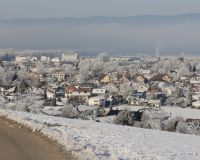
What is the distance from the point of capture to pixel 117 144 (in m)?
11.2

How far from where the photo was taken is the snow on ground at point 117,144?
389 inches

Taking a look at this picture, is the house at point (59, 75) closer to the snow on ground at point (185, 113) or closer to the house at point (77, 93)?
the house at point (77, 93)

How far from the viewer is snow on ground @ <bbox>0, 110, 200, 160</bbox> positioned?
9875 mm

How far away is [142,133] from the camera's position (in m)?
14.7

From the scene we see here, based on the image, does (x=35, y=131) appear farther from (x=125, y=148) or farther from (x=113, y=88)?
(x=113, y=88)

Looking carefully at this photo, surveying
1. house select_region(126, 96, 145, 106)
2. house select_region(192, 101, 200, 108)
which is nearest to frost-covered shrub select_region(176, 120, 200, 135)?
house select_region(126, 96, 145, 106)

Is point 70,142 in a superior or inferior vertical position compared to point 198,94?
superior

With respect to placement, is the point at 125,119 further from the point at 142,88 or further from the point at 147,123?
the point at 142,88

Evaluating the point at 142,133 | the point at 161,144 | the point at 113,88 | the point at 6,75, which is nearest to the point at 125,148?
the point at 161,144

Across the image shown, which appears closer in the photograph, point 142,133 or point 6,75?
point 142,133

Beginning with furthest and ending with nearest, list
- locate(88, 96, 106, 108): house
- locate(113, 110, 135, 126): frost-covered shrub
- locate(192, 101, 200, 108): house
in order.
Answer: locate(192, 101, 200, 108): house
locate(88, 96, 106, 108): house
locate(113, 110, 135, 126): frost-covered shrub

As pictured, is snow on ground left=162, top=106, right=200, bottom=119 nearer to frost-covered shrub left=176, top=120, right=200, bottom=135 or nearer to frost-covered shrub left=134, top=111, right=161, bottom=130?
frost-covered shrub left=134, top=111, right=161, bottom=130

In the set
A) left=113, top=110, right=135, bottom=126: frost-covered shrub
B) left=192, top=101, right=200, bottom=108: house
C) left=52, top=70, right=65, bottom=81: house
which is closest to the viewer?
left=113, top=110, right=135, bottom=126: frost-covered shrub

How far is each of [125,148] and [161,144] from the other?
204 cm
